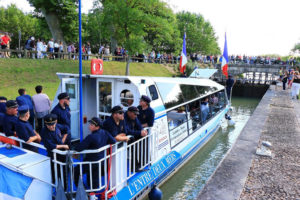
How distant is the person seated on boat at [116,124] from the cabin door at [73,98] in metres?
2.55

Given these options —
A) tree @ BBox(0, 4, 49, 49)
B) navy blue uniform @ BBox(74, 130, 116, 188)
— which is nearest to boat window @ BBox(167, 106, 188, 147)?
navy blue uniform @ BBox(74, 130, 116, 188)

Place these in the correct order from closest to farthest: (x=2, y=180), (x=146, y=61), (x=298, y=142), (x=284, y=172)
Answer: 1. (x=2, y=180)
2. (x=284, y=172)
3. (x=298, y=142)
4. (x=146, y=61)

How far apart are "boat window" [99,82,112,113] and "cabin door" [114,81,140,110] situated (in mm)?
306

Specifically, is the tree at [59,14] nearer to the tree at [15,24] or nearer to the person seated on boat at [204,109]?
the tree at [15,24]

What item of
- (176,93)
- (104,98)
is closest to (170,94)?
(176,93)

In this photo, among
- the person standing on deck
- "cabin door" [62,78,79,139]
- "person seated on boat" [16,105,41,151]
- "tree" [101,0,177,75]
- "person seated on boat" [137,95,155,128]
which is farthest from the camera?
"tree" [101,0,177,75]

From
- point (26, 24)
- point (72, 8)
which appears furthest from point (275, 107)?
point (26, 24)

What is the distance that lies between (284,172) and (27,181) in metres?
6.29

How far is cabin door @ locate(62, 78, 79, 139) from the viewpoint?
6.69 m

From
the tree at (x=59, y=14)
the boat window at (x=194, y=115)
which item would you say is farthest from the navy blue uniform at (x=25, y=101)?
the tree at (x=59, y=14)

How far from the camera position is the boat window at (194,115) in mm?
8328

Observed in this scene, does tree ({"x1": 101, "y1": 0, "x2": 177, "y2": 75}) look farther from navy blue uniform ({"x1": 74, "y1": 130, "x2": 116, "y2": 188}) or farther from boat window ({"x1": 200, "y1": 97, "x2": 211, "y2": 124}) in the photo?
navy blue uniform ({"x1": 74, "y1": 130, "x2": 116, "y2": 188})

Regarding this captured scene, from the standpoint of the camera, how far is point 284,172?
21.5 feet

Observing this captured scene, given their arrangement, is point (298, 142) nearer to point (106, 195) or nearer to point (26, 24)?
point (106, 195)
